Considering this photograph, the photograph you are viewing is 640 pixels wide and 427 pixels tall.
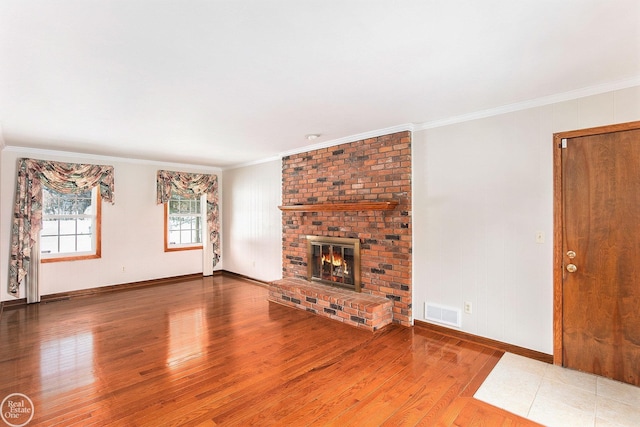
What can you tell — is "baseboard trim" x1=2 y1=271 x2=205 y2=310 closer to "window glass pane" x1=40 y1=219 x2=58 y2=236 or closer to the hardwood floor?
the hardwood floor

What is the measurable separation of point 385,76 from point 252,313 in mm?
3374

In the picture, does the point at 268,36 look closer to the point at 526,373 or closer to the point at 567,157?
the point at 567,157

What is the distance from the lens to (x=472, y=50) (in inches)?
81.5

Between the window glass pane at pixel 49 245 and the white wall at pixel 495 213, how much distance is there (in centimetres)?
570

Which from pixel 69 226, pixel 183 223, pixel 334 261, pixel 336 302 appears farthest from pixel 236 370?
pixel 183 223

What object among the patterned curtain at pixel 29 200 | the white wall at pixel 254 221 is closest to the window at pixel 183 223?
the white wall at pixel 254 221

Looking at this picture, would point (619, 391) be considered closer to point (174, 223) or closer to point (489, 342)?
point (489, 342)

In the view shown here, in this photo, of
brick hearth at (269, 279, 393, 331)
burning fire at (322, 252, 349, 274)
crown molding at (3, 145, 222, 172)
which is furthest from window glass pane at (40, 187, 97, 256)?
burning fire at (322, 252, 349, 274)

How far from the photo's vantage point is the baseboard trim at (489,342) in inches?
115

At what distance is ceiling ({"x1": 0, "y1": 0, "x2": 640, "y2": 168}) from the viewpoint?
1664 mm

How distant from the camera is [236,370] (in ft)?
9.12

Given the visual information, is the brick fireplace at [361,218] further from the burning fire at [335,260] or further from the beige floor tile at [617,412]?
the beige floor tile at [617,412]

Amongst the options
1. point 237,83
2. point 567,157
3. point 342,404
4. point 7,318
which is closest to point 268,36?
point 237,83

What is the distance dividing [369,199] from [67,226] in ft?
16.7
